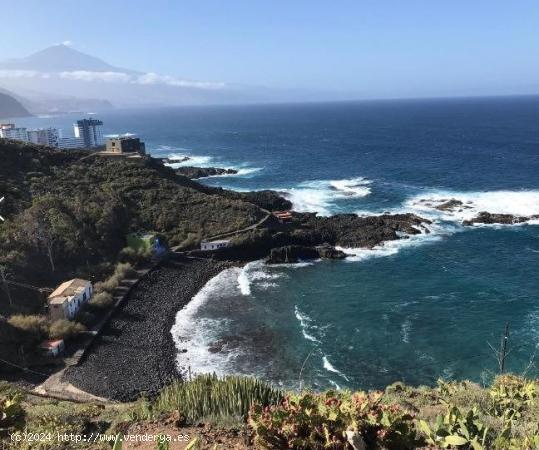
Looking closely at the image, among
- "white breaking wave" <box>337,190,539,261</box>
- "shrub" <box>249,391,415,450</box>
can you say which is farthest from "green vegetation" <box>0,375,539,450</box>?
"white breaking wave" <box>337,190,539,261</box>

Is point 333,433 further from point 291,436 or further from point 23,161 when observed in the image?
point 23,161

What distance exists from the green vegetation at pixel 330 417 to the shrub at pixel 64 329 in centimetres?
1355

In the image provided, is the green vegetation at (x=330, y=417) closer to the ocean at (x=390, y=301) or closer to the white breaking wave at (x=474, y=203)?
the ocean at (x=390, y=301)

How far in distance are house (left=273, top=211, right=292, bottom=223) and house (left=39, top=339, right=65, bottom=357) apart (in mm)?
28764

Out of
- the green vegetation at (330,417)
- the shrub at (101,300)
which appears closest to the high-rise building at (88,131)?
the shrub at (101,300)

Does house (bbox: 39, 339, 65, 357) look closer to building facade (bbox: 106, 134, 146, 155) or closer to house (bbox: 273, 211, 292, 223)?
house (bbox: 273, 211, 292, 223)

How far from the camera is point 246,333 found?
3088cm

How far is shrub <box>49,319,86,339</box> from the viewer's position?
28.9 meters

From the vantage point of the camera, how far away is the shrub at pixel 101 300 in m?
33.3

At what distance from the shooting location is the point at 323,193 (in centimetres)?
6856

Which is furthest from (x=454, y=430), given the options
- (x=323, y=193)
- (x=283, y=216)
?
(x=323, y=193)

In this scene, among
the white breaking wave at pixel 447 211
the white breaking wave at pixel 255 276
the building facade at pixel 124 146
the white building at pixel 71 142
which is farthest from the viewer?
the white building at pixel 71 142

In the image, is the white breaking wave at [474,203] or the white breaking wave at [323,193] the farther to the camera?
the white breaking wave at [323,193]

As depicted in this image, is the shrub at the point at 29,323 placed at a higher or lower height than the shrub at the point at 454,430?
→ lower
